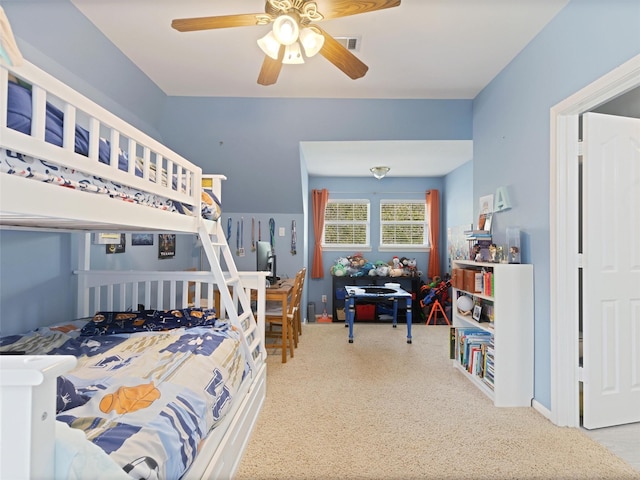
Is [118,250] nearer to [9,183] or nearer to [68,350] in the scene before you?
[68,350]

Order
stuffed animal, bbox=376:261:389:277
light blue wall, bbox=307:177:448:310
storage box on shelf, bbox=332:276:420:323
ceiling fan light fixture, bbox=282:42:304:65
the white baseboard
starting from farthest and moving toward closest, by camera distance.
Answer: light blue wall, bbox=307:177:448:310 < stuffed animal, bbox=376:261:389:277 < storage box on shelf, bbox=332:276:420:323 < the white baseboard < ceiling fan light fixture, bbox=282:42:304:65

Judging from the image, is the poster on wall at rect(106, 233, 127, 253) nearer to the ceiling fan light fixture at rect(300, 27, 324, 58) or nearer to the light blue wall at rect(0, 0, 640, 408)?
the light blue wall at rect(0, 0, 640, 408)

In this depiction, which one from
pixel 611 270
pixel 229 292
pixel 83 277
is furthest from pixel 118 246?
pixel 611 270

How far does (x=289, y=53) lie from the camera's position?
1931 millimetres

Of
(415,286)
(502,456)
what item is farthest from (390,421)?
(415,286)

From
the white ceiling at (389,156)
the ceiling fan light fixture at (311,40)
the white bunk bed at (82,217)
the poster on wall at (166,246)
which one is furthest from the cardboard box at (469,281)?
the poster on wall at (166,246)

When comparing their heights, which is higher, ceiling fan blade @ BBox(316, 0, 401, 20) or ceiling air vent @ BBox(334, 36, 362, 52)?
ceiling air vent @ BBox(334, 36, 362, 52)

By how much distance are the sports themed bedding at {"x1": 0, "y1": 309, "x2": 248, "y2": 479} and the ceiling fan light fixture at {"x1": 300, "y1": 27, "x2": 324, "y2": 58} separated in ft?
5.37

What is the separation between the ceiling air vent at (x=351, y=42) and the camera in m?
2.38

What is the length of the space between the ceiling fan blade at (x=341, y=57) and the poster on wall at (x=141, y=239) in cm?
245

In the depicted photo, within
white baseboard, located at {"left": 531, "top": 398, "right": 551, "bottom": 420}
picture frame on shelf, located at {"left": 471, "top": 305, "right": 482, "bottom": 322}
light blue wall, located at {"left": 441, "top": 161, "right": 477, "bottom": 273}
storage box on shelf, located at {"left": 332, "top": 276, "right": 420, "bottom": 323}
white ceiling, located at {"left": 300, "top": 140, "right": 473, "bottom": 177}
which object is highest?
white ceiling, located at {"left": 300, "top": 140, "right": 473, "bottom": 177}

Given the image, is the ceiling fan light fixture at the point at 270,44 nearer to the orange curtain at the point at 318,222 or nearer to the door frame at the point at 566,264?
the door frame at the point at 566,264

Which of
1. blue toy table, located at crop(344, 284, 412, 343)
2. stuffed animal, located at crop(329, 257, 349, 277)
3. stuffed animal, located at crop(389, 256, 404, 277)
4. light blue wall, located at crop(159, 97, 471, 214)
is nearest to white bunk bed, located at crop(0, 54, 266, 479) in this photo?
light blue wall, located at crop(159, 97, 471, 214)

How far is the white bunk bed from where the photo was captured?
575 mm
